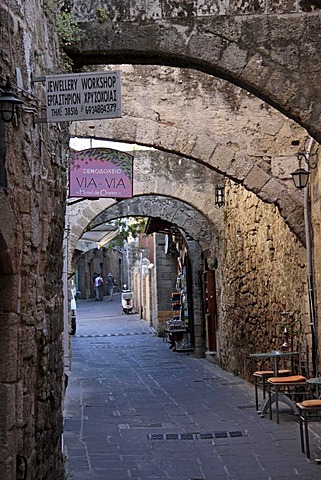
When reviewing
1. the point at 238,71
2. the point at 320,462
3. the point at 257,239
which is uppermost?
the point at 238,71

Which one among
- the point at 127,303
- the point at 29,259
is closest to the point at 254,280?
the point at 29,259

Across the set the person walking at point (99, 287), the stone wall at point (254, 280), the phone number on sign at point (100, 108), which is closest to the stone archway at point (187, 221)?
the stone wall at point (254, 280)

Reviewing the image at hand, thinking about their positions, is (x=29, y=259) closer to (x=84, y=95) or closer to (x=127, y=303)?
(x=84, y=95)

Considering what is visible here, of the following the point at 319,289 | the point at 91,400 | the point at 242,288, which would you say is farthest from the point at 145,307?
the point at 319,289

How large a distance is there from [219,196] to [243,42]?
8.08 meters

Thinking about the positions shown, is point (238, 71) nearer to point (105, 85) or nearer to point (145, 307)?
point (105, 85)

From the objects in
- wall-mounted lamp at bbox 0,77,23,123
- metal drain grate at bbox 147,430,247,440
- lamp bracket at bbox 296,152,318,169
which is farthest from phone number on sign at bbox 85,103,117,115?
lamp bracket at bbox 296,152,318,169

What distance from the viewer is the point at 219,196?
13.3 meters

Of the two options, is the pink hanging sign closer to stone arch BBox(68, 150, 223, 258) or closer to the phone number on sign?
stone arch BBox(68, 150, 223, 258)

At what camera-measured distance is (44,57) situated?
4527mm

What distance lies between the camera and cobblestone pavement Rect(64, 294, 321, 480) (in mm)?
5930

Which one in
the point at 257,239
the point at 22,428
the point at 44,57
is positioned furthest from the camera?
the point at 257,239

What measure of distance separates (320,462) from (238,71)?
3097 millimetres

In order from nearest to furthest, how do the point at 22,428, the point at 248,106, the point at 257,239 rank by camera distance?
the point at 22,428 → the point at 248,106 → the point at 257,239
